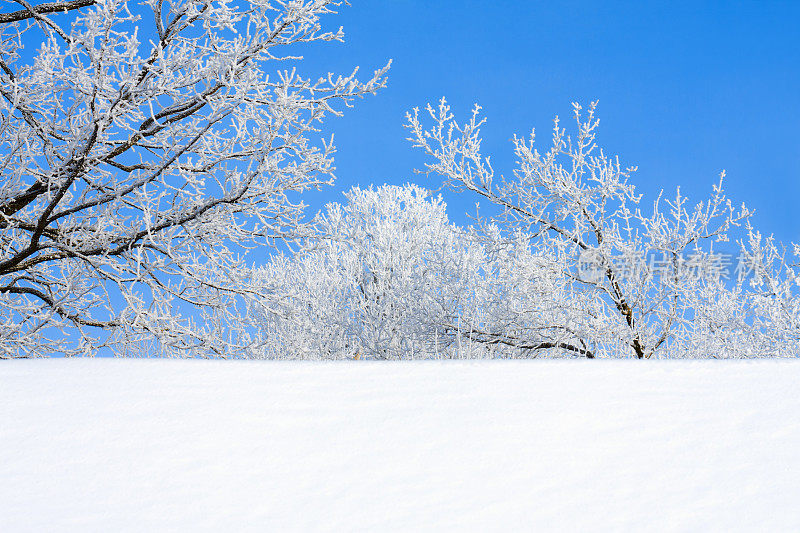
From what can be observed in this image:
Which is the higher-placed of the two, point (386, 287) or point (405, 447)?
point (386, 287)

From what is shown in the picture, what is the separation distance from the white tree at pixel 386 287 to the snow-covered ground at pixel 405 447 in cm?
505

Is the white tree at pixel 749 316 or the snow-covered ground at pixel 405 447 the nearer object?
the snow-covered ground at pixel 405 447

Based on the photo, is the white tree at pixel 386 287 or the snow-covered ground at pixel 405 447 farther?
the white tree at pixel 386 287

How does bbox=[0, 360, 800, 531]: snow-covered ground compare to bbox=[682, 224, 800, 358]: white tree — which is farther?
bbox=[682, 224, 800, 358]: white tree

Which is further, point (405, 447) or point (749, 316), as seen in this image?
point (749, 316)

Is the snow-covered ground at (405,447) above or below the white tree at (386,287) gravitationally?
below

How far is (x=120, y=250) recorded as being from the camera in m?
4.43

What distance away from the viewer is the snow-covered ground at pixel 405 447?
1.17m

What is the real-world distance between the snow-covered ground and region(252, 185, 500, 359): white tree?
16.6 feet

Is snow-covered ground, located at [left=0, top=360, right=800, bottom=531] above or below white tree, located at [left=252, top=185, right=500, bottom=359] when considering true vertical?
below

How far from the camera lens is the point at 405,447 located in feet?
4.62

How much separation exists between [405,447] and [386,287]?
8721 millimetres

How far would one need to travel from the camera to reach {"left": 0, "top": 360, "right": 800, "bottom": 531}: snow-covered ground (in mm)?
1173

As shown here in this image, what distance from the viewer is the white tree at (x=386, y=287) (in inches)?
303
